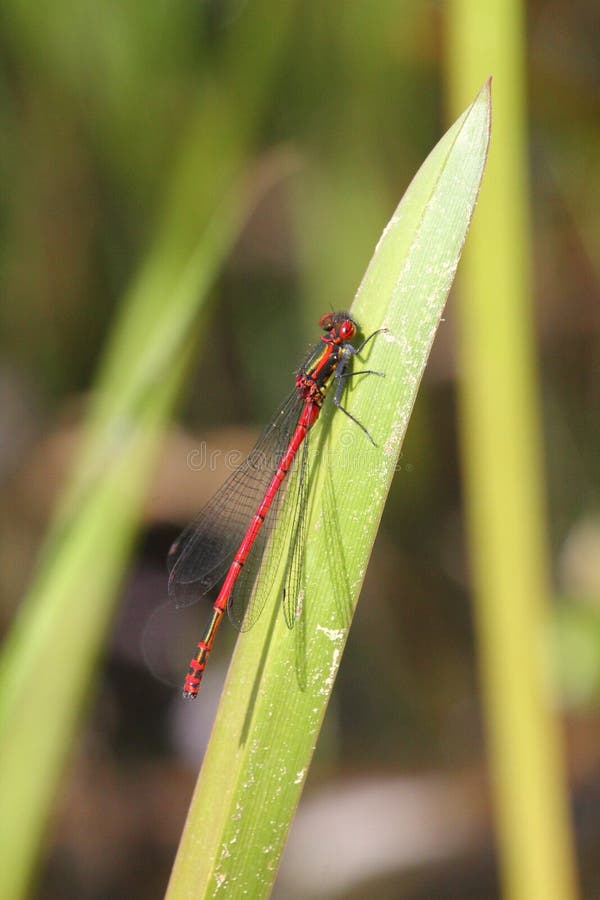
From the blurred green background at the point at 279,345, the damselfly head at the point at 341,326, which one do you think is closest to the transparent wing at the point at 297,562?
the damselfly head at the point at 341,326

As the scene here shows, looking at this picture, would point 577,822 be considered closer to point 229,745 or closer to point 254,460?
point 254,460

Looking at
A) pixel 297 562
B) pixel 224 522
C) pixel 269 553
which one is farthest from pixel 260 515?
pixel 297 562

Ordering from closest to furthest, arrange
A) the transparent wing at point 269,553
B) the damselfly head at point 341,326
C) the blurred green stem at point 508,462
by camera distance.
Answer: the transparent wing at point 269,553
the damselfly head at point 341,326
the blurred green stem at point 508,462

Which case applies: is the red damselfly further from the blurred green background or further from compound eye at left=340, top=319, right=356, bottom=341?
the blurred green background

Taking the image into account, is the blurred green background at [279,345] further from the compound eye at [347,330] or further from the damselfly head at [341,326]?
the compound eye at [347,330]

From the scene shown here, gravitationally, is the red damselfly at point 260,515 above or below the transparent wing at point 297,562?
above

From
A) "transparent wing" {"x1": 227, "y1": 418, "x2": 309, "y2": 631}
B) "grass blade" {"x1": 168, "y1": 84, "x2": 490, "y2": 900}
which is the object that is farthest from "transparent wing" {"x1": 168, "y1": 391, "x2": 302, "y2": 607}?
"grass blade" {"x1": 168, "y1": 84, "x2": 490, "y2": 900}

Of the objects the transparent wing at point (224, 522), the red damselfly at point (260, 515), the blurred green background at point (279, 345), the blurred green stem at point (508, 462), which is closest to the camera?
the red damselfly at point (260, 515)

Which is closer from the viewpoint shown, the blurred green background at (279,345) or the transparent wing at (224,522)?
the transparent wing at (224,522)
